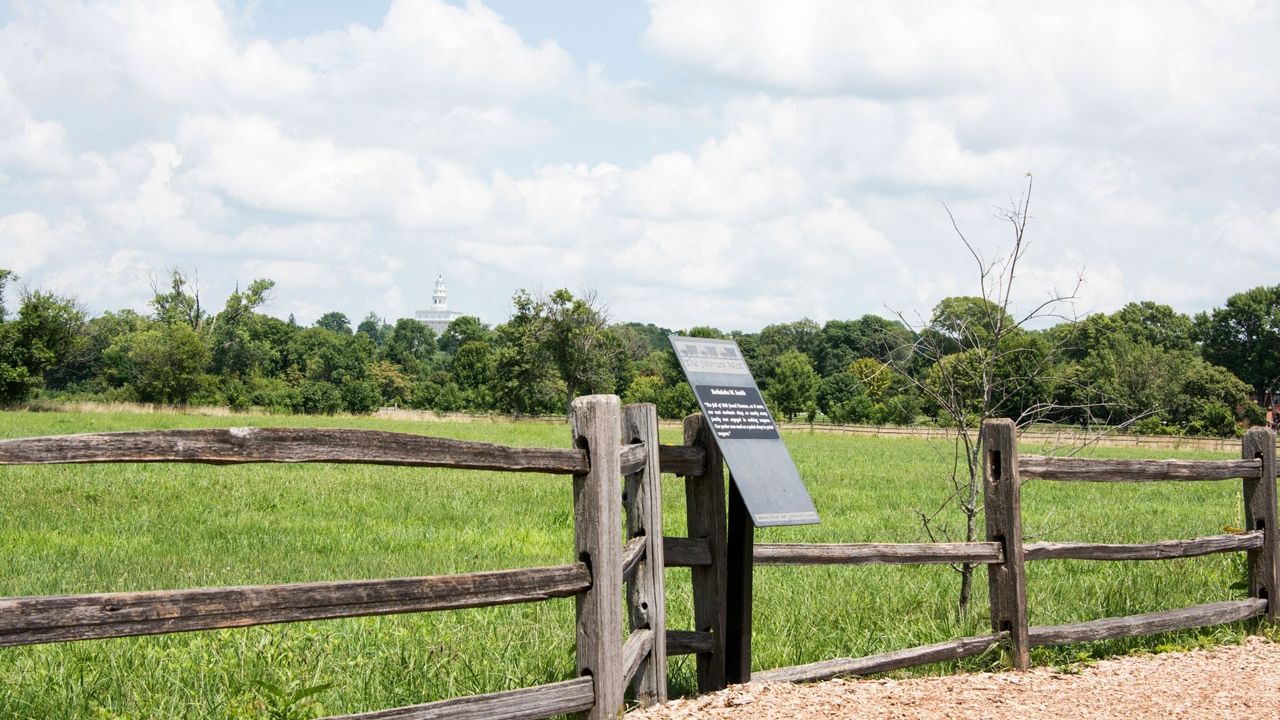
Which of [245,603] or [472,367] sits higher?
[472,367]

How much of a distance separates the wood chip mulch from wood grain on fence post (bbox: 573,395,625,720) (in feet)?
1.57

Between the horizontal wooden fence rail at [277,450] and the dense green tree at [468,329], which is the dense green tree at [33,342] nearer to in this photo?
the dense green tree at [468,329]

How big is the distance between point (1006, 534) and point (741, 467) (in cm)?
247

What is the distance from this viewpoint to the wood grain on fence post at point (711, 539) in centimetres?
570

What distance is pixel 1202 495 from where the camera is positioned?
25547 millimetres

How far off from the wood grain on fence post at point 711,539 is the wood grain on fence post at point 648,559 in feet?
0.90

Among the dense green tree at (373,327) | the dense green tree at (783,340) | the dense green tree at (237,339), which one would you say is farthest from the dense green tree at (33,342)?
the dense green tree at (373,327)

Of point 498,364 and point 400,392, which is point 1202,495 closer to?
point 498,364

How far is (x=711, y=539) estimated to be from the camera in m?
5.72

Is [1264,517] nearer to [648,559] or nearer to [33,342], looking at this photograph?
[648,559]

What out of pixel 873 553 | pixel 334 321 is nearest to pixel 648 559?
pixel 873 553

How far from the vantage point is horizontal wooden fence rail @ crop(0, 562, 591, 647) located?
341cm

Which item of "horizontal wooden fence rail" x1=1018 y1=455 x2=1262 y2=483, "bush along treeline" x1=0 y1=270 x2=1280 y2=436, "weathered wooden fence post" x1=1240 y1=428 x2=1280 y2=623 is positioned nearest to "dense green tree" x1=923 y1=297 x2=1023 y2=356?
"horizontal wooden fence rail" x1=1018 y1=455 x2=1262 y2=483

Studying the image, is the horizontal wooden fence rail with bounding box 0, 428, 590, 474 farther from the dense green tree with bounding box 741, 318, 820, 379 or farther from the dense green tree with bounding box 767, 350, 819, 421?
the dense green tree with bounding box 741, 318, 820, 379
